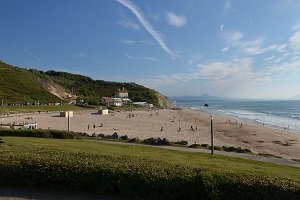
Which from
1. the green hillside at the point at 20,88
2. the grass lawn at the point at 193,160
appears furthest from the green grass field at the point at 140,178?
the green hillside at the point at 20,88

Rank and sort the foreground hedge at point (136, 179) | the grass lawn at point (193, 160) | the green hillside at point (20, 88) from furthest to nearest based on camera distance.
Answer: the green hillside at point (20, 88), the grass lawn at point (193, 160), the foreground hedge at point (136, 179)

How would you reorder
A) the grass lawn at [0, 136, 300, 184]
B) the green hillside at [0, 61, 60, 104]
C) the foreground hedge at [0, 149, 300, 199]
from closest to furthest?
the foreground hedge at [0, 149, 300, 199], the grass lawn at [0, 136, 300, 184], the green hillside at [0, 61, 60, 104]

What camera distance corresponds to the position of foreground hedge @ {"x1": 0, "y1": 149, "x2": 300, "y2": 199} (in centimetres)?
955

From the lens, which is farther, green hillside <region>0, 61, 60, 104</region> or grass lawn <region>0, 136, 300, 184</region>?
green hillside <region>0, 61, 60, 104</region>

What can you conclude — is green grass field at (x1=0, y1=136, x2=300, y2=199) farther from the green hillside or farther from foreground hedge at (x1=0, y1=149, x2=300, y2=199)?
the green hillside

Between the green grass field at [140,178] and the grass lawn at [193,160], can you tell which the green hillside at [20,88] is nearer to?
the grass lawn at [193,160]

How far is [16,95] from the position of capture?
434ft

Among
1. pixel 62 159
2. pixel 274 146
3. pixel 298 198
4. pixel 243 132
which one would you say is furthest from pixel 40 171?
pixel 243 132

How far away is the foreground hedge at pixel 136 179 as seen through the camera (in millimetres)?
9555

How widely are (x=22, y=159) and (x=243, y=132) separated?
50181mm

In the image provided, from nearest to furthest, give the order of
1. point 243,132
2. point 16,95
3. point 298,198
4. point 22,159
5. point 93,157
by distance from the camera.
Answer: point 298,198, point 22,159, point 93,157, point 243,132, point 16,95

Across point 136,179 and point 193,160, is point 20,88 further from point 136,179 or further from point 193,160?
point 136,179

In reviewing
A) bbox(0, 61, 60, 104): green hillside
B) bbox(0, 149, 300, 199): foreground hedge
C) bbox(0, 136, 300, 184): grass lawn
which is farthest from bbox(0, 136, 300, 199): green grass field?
bbox(0, 61, 60, 104): green hillside

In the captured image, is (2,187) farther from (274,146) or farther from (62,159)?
(274,146)
